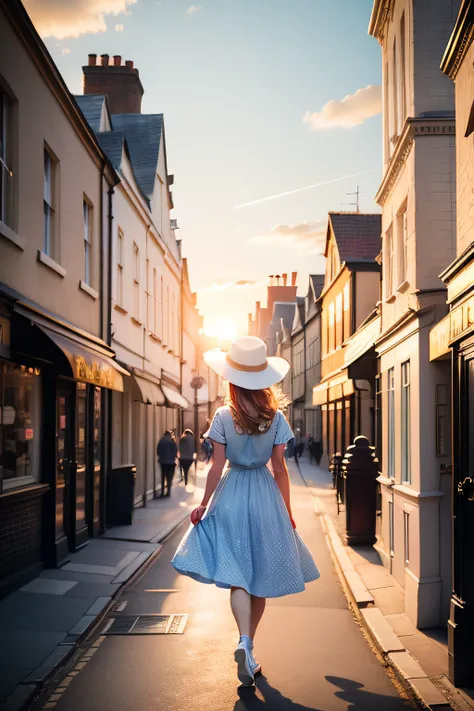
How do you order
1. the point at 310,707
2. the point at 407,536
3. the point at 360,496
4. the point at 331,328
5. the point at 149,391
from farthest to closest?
the point at 331,328
the point at 149,391
the point at 360,496
the point at 407,536
the point at 310,707

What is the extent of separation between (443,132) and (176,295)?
71.0ft

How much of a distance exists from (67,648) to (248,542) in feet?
6.14

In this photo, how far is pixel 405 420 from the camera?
378 inches

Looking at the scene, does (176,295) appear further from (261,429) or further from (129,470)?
(261,429)

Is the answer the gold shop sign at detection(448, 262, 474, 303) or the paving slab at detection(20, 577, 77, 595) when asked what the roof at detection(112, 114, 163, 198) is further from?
the gold shop sign at detection(448, 262, 474, 303)

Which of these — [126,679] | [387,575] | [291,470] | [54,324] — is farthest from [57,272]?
[291,470]

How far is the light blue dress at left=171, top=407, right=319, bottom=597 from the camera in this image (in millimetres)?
5695

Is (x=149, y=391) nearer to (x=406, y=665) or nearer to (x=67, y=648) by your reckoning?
(x=67, y=648)

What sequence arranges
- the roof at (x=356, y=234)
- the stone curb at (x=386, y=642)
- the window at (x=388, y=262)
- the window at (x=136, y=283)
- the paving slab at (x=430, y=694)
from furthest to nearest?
the roof at (x=356, y=234) < the window at (x=136, y=283) < the window at (x=388, y=262) < the stone curb at (x=386, y=642) < the paving slab at (x=430, y=694)

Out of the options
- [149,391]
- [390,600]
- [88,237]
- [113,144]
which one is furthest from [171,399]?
[390,600]

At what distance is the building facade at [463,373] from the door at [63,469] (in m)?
5.95

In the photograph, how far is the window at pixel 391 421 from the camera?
1061cm

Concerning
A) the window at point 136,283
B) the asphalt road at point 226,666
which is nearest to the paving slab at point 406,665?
the asphalt road at point 226,666

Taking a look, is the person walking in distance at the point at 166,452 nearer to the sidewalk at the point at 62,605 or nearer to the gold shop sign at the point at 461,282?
the sidewalk at the point at 62,605
